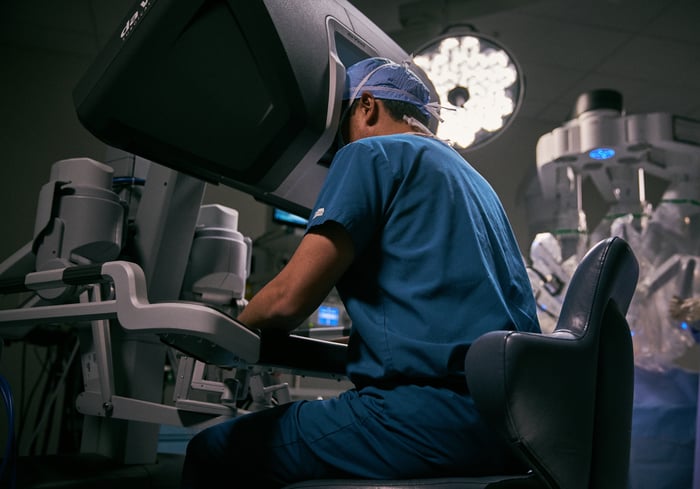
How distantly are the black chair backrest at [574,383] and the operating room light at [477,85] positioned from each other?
5.36ft

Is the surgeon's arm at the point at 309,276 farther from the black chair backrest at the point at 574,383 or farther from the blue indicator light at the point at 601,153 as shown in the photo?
the blue indicator light at the point at 601,153

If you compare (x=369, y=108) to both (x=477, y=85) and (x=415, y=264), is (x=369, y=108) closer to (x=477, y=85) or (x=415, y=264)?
(x=415, y=264)

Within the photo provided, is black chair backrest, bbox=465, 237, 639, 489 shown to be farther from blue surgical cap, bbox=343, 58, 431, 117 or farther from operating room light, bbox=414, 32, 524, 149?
operating room light, bbox=414, 32, 524, 149

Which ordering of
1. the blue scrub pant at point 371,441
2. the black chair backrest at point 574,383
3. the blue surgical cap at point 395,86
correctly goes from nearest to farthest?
the black chair backrest at point 574,383 < the blue scrub pant at point 371,441 < the blue surgical cap at point 395,86

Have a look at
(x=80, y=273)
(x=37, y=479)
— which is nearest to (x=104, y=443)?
(x=37, y=479)

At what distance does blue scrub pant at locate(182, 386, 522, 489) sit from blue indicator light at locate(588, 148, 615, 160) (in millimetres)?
2115

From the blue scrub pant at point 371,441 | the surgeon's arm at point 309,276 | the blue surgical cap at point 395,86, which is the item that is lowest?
the blue scrub pant at point 371,441

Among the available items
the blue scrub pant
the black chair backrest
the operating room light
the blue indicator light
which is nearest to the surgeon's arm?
the blue scrub pant

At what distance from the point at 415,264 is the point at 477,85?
1.75 meters

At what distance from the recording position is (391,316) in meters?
0.88

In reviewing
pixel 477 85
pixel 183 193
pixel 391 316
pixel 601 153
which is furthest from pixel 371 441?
pixel 601 153

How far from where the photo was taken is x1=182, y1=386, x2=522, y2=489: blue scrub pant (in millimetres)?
788

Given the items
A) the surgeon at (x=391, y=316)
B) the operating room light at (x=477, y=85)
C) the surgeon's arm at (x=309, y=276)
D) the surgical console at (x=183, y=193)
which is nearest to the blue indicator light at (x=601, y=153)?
the operating room light at (x=477, y=85)

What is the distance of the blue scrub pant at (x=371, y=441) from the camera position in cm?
79
